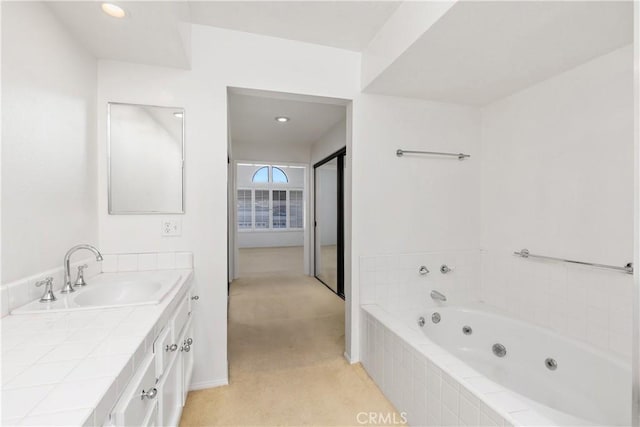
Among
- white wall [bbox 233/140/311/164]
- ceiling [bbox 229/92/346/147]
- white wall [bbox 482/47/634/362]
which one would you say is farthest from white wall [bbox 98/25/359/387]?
white wall [bbox 233/140/311/164]

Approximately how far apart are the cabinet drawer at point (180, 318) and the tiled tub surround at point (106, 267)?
288 millimetres

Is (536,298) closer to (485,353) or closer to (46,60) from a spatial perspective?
(485,353)

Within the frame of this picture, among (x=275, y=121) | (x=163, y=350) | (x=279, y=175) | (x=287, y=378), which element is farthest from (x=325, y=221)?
(x=279, y=175)

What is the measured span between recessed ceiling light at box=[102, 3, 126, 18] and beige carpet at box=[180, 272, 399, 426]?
2187 mm

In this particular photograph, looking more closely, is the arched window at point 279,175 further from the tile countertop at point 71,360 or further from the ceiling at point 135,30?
the tile countertop at point 71,360

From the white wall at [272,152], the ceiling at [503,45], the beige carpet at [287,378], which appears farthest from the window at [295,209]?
the ceiling at [503,45]

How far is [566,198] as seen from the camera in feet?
6.12

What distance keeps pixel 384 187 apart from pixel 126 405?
199 cm

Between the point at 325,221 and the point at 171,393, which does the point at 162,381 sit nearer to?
the point at 171,393

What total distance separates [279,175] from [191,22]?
7.47 meters

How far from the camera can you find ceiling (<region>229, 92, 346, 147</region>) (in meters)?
3.12

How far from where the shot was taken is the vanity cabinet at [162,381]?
31.4 inches

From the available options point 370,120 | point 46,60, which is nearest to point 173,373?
point 46,60

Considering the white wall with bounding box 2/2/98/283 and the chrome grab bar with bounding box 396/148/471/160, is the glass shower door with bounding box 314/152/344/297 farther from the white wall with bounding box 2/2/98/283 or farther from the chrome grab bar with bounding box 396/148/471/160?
the white wall with bounding box 2/2/98/283
